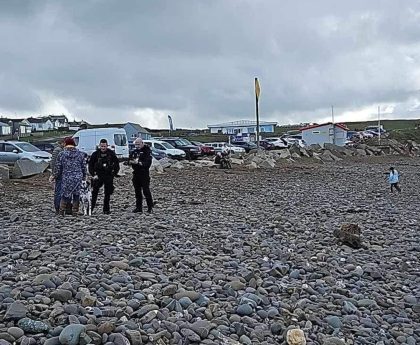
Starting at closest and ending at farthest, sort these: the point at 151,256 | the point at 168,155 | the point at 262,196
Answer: the point at 151,256 < the point at 262,196 < the point at 168,155

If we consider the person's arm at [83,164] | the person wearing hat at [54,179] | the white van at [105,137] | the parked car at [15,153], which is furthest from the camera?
the white van at [105,137]

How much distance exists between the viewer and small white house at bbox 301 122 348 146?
2406 inches

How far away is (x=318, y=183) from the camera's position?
26297 mm

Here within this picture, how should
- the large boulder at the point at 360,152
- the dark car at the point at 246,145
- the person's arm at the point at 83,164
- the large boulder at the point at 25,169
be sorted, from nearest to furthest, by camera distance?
the person's arm at the point at 83,164
the large boulder at the point at 25,169
the large boulder at the point at 360,152
the dark car at the point at 246,145

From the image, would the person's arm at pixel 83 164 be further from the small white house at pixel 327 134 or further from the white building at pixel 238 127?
the white building at pixel 238 127

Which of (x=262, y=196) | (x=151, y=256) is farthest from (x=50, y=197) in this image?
(x=151, y=256)

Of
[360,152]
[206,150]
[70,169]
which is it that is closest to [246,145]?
[360,152]

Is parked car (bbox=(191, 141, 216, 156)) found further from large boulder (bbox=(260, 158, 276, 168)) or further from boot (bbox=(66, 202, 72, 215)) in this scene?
boot (bbox=(66, 202, 72, 215))

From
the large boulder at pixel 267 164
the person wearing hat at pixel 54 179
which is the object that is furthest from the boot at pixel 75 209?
the large boulder at pixel 267 164

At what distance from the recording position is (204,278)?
25.0 ft

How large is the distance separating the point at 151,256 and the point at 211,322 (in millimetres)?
2762

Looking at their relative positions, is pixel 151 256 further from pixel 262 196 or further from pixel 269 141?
pixel 269 141

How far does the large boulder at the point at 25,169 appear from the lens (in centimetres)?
2381

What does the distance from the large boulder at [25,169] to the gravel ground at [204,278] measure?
9071mm
